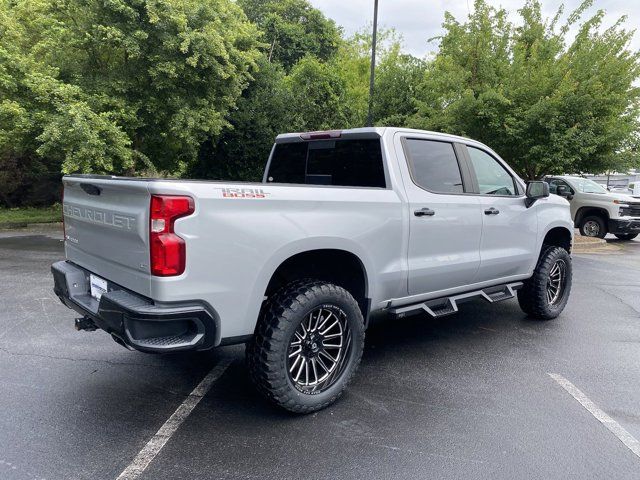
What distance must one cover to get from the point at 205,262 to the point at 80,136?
32.5 feet

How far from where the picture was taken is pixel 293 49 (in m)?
31.5

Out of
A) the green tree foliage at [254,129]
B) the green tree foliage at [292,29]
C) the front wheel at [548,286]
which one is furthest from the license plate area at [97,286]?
the green tree foliage at [292,29]

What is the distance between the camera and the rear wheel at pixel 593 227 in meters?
14.0

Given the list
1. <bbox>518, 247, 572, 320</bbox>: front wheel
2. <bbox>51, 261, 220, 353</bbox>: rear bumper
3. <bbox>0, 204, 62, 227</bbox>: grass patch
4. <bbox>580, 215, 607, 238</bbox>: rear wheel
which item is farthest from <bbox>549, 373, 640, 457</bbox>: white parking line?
<bbox>0, 204, 62, 227</bbox>: grass patch

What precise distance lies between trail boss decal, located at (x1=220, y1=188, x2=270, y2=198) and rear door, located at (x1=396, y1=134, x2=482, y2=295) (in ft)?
4.49

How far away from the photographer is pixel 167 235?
262 centimetres

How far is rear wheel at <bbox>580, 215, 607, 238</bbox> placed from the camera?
1398 centimetres

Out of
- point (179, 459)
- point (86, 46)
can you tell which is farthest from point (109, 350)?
point (86, 46)

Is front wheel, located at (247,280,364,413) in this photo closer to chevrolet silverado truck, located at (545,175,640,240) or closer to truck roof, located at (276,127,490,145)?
truck roof, located at (276,127,490,145)

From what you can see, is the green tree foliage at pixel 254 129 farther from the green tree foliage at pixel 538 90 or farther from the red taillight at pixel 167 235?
the red taillight at pixel 167 235

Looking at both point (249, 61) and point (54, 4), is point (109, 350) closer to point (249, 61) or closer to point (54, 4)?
point (249, 61)

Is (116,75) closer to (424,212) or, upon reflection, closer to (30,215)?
(30,215)

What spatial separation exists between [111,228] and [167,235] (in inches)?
24.7

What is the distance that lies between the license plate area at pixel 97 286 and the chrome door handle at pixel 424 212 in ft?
7.59
